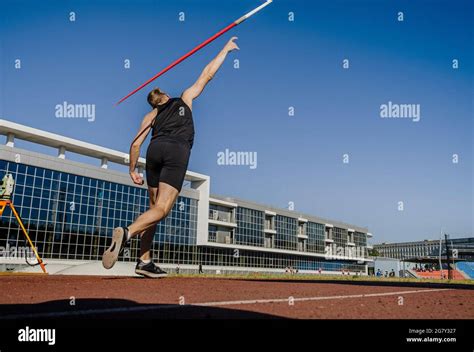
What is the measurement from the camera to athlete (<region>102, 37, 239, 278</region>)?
15.3ft

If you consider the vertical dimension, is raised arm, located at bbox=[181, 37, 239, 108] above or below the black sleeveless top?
above

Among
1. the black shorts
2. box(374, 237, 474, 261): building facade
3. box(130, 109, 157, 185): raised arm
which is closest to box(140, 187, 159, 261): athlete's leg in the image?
box(130, 109, 157, 185): raised arm

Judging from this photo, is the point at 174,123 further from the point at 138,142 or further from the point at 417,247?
the point at 417,247

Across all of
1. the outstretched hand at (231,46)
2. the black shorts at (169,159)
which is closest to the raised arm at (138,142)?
the black shorts at (169,159)

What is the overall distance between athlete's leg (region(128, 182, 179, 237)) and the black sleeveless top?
676 millimetres

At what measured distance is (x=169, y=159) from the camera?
4.95 metres

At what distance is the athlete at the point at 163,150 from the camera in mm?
4664

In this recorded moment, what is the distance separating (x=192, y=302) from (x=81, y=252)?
39.5 m

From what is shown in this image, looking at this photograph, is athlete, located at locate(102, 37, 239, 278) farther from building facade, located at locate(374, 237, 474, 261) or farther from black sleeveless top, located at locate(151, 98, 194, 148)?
building facade, located at locate(374, 237, 474, 261)

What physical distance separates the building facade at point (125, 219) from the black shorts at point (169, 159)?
32.3 metres

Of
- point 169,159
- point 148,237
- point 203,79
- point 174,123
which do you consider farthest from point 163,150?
point 148,237

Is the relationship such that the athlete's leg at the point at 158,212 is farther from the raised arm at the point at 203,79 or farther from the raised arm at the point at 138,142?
the raised arm at the point at 203,79

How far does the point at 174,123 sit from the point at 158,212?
1.22 m

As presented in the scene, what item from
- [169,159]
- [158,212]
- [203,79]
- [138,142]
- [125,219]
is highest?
[125,219]
